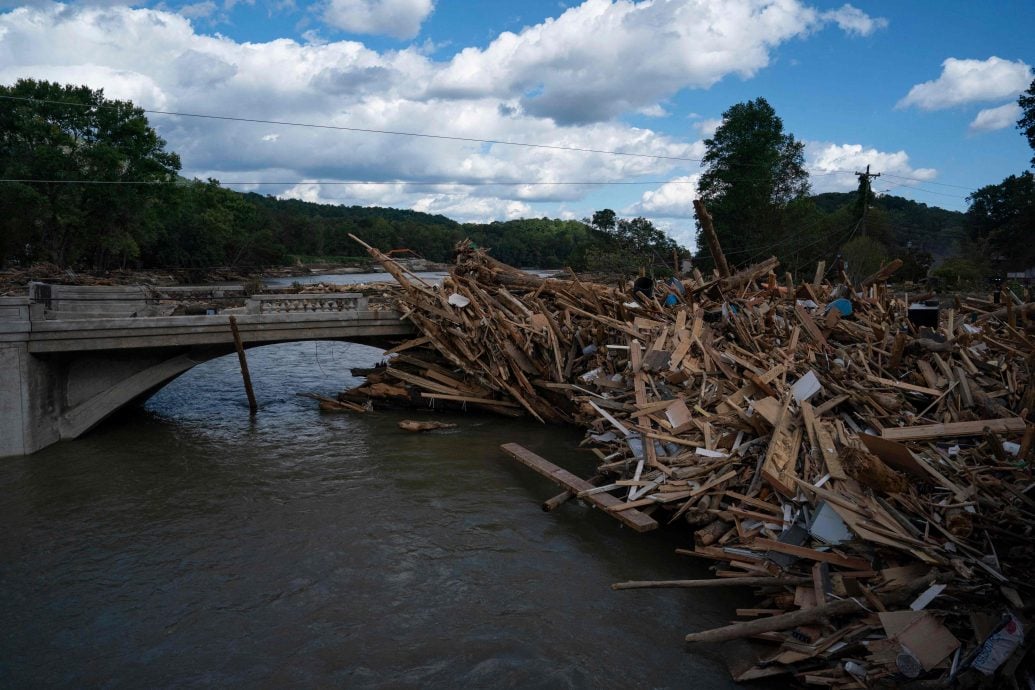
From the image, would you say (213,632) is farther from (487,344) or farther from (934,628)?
(487,344)

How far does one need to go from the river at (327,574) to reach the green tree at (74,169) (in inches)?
1315

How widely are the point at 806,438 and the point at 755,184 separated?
46.2 m

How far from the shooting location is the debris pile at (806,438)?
6.27 m

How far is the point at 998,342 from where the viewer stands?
11.2m

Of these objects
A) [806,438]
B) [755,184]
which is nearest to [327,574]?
[806,438]

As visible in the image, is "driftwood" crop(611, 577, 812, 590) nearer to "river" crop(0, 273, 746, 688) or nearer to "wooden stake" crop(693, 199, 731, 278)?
"river" crop(0, 273, 746, 688)

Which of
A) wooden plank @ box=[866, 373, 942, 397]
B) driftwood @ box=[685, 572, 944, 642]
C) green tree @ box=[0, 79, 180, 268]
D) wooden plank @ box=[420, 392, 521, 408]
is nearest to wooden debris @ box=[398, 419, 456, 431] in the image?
wooden plank @ box=[420, 392, 521, 408]

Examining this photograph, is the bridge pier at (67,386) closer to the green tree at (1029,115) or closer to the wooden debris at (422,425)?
the wooden debris at (422,425)

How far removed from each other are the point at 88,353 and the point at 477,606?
43.6ft

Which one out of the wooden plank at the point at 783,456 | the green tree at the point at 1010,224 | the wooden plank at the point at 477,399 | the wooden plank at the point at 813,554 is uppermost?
the green tree at the point at 1010,224

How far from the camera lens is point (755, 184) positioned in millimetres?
50844

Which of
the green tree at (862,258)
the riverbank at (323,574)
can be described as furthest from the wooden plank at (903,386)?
the green tree at (862,258)

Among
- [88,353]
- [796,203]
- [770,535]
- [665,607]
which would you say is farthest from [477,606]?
[796,203]

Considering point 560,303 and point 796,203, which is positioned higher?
point 796,203
